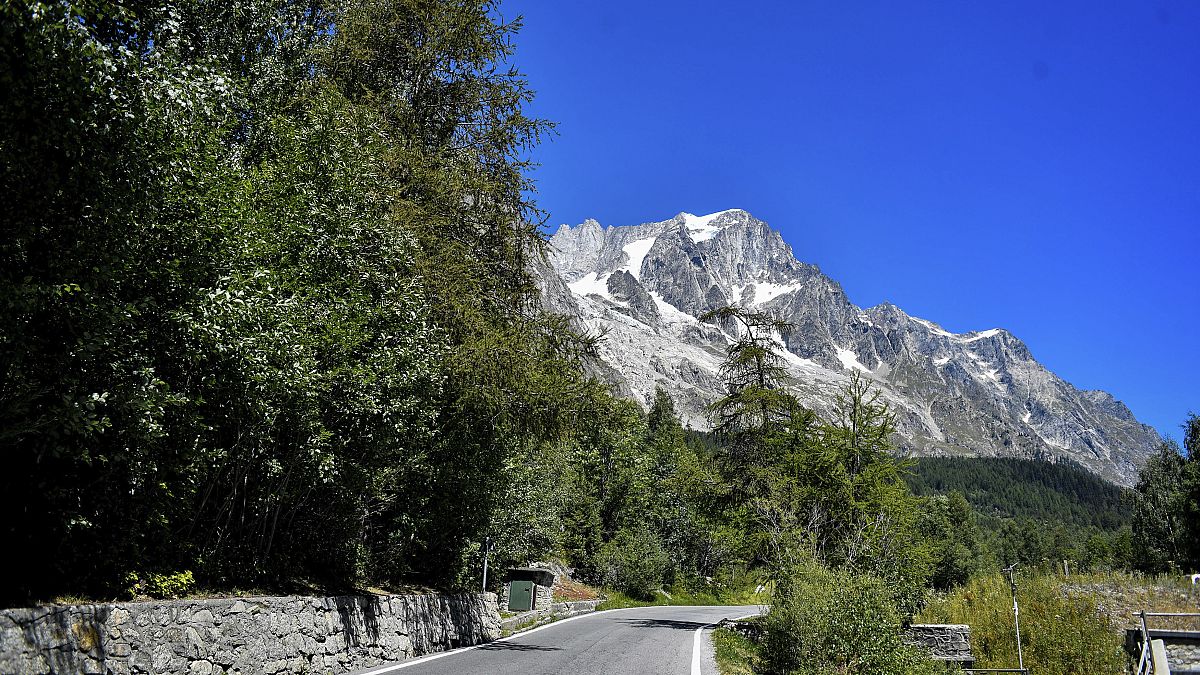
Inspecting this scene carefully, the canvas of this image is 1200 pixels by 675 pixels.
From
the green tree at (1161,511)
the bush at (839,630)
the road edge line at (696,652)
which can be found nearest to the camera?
the bush at (839,630)

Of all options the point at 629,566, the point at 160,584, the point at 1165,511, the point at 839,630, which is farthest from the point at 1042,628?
the point at 1165,511

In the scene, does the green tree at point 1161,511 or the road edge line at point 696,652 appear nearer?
the road edge line at point 696,652

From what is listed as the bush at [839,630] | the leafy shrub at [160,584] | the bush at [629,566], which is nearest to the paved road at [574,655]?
the bush at [839,630]

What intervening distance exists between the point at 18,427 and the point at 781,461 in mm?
16247

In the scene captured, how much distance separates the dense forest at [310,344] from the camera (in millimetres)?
5809

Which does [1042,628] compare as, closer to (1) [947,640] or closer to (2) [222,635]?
(1) [947,640]

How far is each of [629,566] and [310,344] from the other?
33.9 m

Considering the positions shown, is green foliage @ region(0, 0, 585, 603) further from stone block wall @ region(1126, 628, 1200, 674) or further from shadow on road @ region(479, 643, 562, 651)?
stone block wall @ region(1126, 628, 1200, 674)

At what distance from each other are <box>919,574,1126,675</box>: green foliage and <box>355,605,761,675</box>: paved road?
7224mm

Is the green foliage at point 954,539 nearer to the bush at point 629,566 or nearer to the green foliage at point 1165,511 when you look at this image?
the green foliage at point 1165,511

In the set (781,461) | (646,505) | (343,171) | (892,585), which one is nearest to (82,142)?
(343,171)

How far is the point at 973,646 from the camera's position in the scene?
60.0 ft

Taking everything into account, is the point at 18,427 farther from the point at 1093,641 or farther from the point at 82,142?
the point at 1093,641

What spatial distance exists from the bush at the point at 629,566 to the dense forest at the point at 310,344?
1584cm
